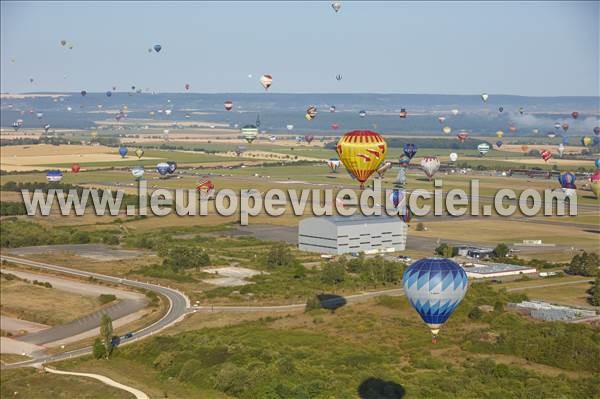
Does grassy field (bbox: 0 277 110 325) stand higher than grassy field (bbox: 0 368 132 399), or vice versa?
grassy field (bbox: 0 277 110 325)

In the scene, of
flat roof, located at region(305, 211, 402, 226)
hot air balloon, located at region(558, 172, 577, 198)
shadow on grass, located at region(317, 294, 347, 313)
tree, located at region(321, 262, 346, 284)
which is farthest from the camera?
hot air balloon, located at region(558, 172, 577, 198)

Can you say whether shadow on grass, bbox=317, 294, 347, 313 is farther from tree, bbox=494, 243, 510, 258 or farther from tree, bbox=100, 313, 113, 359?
tree, bbox=494, 243, 510, 258

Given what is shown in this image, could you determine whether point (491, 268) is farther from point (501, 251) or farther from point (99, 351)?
point (99, 351)

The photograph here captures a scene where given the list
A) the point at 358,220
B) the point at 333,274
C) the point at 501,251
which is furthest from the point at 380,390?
the point at 358,220

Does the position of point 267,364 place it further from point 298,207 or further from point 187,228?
point 298,207

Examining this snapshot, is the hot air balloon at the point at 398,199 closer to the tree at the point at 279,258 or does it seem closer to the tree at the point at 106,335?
the tree at the point at 279,258

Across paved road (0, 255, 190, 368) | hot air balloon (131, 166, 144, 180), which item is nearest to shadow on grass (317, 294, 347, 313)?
paved road (0, 255, 190, 368)

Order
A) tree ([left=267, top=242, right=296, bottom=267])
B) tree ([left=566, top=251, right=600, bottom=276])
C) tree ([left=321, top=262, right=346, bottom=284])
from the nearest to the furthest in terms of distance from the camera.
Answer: tree ([left=321, top=262, right=346, bottom=284]), tree ([left=566, top=251, right=600, bottom=276]), tree ([left=267, top=242, right=296, bottom=267])
